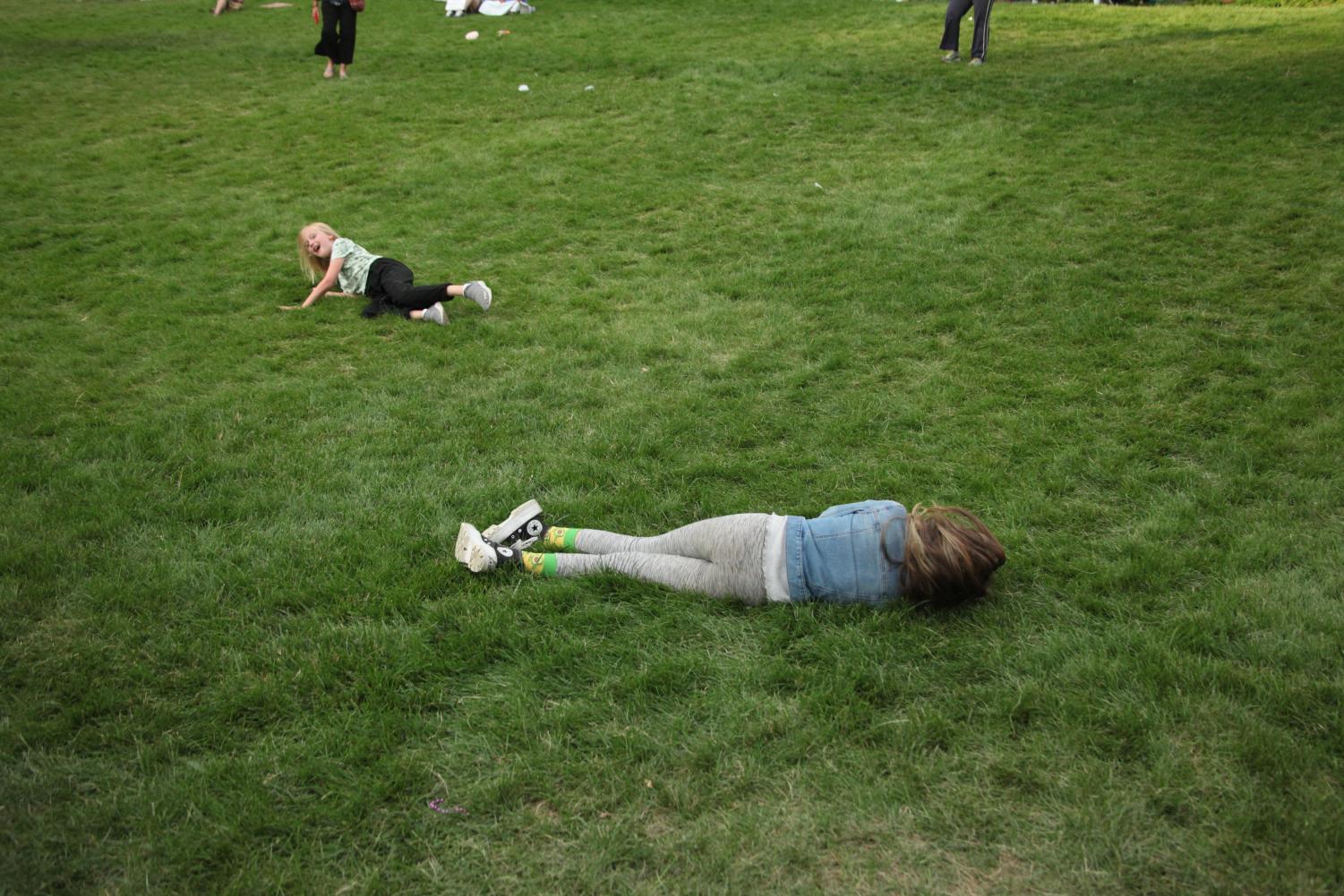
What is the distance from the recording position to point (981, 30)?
519 inches

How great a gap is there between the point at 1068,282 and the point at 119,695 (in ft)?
22.0

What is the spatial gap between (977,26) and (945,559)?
1202 centimetres

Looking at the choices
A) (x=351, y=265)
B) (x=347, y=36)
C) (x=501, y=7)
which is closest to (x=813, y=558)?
(x=351, y=265)

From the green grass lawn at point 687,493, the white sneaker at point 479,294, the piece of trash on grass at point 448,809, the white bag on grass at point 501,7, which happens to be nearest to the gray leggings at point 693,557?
the green grass lawn at point 687,493

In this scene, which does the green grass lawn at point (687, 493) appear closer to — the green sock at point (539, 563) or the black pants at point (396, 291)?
the green sock at point (539, 563)

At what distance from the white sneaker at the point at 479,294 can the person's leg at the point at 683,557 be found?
3.17 m

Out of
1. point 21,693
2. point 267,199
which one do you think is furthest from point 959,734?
point 267,199

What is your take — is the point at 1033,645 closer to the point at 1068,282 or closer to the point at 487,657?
the point at 487,657

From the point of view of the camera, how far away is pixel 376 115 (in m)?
12.6

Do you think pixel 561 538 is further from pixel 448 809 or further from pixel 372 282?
pixel 372 282

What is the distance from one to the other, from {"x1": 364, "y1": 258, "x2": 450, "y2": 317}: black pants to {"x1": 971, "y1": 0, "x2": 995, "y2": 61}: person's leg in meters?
9.59

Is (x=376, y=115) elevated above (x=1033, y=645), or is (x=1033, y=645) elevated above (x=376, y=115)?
(x=376, y=115)

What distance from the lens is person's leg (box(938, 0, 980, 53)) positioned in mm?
13406

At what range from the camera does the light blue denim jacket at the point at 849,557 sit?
3.83 m
